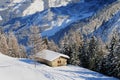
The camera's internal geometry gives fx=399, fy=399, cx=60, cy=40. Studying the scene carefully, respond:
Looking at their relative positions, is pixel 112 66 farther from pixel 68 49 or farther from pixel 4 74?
pixel 4 74

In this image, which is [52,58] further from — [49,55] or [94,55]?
[94,55]

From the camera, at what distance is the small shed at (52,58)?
271ft

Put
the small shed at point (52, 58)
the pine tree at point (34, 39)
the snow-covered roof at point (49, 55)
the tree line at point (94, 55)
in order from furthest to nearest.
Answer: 1. the snow-covered roof at point (49, 55)
2. the pine tree at point (34, 39)
3. the small shed at point (52, 58)
4. the tree line at point (94, 55)

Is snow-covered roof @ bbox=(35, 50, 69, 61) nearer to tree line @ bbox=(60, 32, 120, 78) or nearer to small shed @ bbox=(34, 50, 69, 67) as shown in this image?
small shed @ bbox=(34, 50, 69, 67)

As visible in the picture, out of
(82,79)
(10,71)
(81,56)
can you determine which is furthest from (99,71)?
(10,71)

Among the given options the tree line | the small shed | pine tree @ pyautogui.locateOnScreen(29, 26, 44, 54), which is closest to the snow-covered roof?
the small shed

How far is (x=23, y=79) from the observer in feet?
183

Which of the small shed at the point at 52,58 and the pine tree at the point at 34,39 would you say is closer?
the small shed at the point at 52,58

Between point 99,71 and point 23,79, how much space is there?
32.5 m

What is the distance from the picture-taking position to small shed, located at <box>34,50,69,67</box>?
271ft

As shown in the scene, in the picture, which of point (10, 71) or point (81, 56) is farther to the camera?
point (81, 56)

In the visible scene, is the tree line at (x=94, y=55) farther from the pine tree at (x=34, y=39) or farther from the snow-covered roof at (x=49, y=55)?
the pine tree at (x=34, y=39)

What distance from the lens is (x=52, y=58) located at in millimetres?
83375

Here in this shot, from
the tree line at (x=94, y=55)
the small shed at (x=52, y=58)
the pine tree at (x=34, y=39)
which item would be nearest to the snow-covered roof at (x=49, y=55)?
the small shed at (x=52, y=58)
